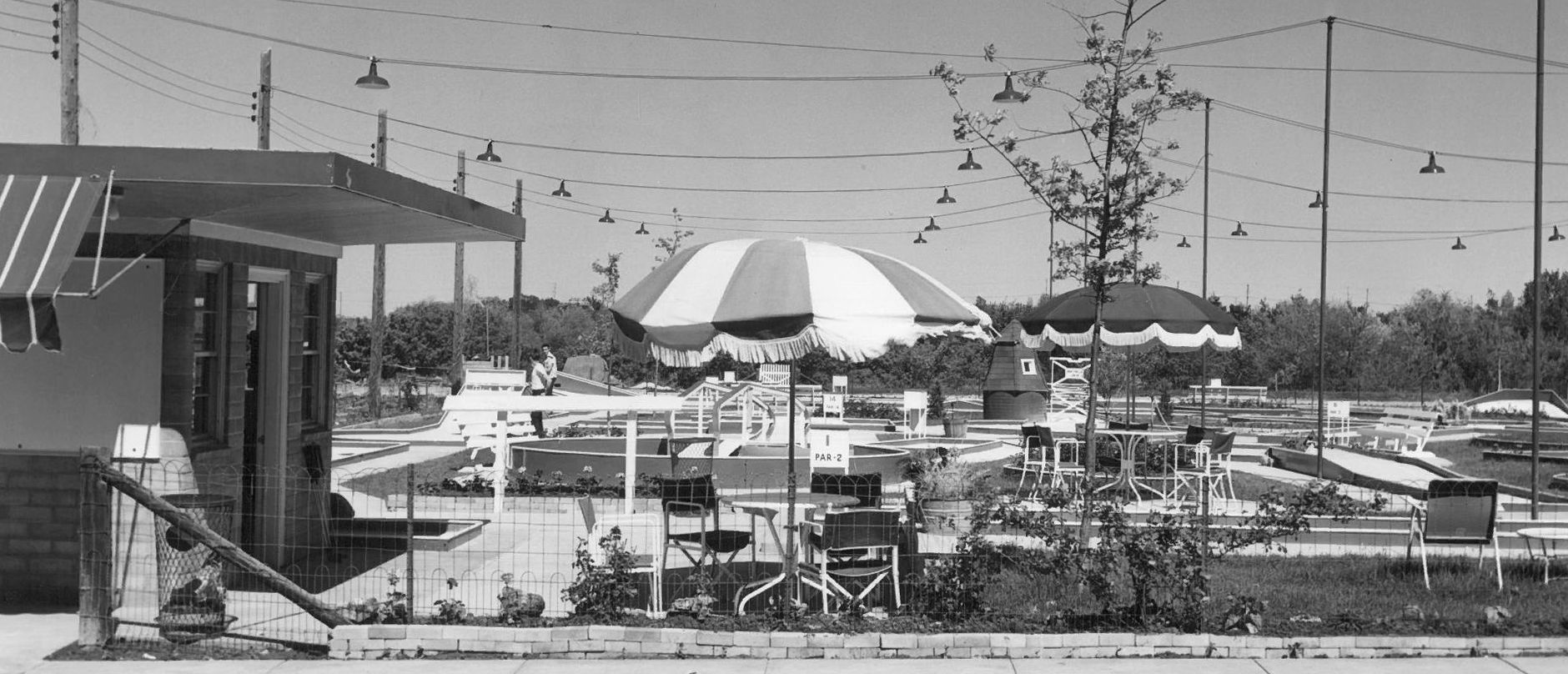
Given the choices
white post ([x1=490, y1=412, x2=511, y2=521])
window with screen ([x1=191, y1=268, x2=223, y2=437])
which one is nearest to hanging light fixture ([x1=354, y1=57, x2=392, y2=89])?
white post ([x1=490, y1=412, x2=511, y2=521])

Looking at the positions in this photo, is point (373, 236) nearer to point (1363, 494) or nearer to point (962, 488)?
point (962, 488)

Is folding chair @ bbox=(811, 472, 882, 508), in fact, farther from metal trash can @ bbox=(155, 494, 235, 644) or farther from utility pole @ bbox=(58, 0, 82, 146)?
utility pole @ bbox=(58, 0, 82, 146)

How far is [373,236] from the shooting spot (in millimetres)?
11203

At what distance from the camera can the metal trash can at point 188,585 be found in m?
7.62

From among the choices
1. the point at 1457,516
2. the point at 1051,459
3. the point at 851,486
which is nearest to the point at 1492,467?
the point at 1051,459

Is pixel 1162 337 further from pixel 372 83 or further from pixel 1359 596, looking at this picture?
pixel 372 83

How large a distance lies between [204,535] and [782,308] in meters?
3.58

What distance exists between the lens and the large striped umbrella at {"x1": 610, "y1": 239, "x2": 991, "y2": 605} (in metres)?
7.96

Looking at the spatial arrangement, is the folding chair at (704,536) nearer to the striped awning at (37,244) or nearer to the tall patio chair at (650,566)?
the tall patio chair at (650,566)

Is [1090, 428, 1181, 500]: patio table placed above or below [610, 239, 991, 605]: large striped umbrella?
→ below

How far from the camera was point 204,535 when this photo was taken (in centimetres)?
759

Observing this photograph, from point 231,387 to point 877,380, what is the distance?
46033mm

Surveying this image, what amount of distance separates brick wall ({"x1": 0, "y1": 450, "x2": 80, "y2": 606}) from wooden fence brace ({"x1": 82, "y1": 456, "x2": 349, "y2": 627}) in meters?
1.20

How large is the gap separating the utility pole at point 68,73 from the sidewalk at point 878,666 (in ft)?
48.1
